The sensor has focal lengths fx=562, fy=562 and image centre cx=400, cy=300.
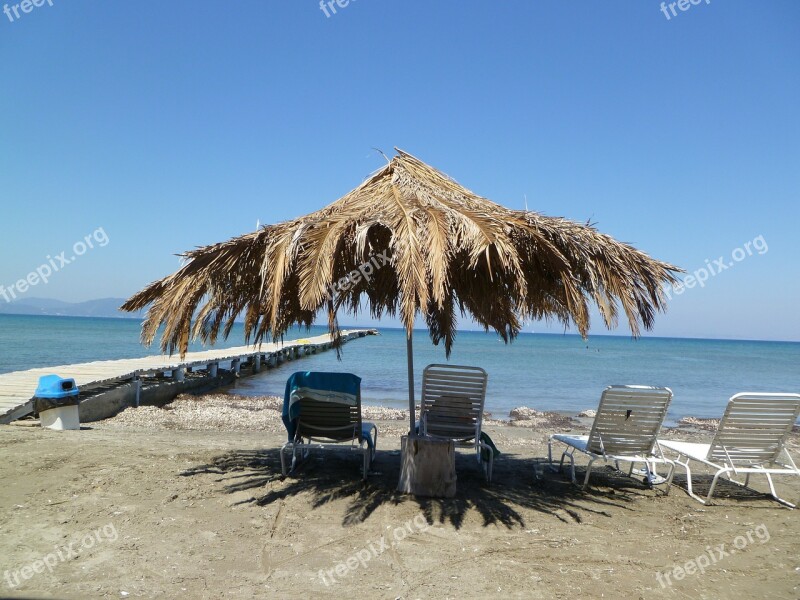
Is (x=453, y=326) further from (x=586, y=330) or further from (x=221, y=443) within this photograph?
(x=221, y=443)

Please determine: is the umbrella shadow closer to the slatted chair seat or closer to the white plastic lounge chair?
the slatted chair seat

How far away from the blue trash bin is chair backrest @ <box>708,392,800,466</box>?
282 inches

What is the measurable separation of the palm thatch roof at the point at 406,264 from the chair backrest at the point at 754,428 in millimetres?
1114

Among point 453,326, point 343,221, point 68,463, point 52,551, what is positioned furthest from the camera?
point 453,326

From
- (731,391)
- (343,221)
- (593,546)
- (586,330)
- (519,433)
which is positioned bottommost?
(731,391)

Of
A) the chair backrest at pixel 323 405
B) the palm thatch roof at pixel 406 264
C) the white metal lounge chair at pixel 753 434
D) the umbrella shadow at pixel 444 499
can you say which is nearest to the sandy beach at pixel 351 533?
the umbrella shadow at pixel 444 499

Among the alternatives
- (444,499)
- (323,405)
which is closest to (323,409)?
(323,405)

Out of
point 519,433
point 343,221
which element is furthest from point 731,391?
point 343,221

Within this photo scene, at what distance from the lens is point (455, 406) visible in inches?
191

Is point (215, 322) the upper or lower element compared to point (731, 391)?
upper

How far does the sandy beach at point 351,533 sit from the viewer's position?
295 centimetres

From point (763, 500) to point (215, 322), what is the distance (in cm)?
497

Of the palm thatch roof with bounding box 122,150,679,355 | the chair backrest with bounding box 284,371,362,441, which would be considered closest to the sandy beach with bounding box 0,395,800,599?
the chair backrest with bounding box 284,371,362,441

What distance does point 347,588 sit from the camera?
2891 millimetres
